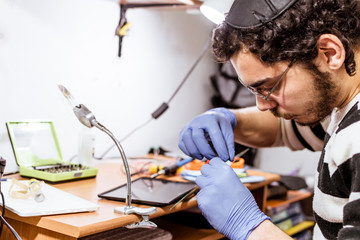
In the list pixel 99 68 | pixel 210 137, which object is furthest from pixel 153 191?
pixel 99 68

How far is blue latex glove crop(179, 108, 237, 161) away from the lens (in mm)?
1175

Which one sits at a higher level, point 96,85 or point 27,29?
point 27,29

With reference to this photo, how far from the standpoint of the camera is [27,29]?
1.38 metres

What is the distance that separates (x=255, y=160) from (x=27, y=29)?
1.65m

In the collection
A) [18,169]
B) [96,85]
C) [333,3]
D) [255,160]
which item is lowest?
[255,160]

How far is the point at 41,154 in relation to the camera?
137 centimetres

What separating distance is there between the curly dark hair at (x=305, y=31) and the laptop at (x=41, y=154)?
671 millimetres

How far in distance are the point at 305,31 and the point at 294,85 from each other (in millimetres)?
134

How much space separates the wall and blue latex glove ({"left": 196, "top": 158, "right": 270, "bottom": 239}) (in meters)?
0.74

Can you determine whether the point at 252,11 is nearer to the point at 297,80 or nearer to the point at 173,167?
the point at 297,80

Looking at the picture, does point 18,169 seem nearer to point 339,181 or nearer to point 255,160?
point 339,181

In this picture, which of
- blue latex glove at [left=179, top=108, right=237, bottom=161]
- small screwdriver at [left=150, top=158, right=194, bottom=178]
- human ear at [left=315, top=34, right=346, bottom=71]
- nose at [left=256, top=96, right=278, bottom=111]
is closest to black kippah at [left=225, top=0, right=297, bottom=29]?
human ear at [left=315, top=34, right=346, bottom=71]

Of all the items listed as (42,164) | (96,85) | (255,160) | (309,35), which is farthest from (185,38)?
(309,35)

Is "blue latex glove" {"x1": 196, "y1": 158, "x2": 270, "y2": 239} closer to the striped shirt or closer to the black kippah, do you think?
the striped shirt
